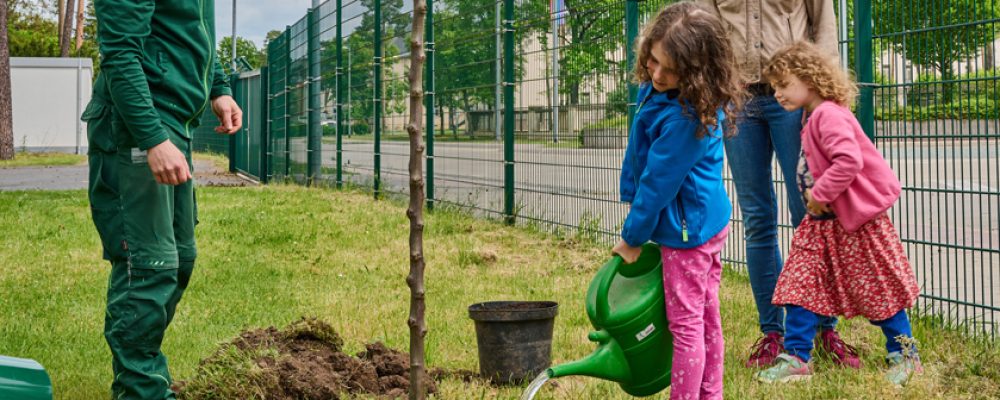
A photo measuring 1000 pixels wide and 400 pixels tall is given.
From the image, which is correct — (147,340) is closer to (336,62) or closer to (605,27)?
(605,27)

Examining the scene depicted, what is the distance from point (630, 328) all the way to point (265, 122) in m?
14.7

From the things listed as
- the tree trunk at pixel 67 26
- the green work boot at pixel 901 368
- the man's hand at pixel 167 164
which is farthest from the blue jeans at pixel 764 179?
the tree trunk at pixel 67 26

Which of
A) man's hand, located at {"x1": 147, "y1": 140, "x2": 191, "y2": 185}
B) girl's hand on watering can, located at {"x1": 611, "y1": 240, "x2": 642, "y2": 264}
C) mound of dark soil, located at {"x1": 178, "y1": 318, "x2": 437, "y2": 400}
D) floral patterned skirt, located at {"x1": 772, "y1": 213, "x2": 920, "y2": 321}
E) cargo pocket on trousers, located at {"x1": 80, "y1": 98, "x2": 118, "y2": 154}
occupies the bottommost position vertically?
mound of dark soil, located at {"x1": 178, "y1": 318, "x2": 437, "y2": 400}

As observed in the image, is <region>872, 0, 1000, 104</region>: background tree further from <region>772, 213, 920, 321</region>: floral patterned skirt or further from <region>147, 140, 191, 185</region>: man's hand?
<region>147, 140, 191, 185</region>: man's hand

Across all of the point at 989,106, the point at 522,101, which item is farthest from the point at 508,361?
the point at 522,101

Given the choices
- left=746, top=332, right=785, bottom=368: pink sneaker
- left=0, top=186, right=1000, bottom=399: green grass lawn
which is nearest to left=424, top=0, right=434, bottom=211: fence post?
left=0, top=186, right=1000, bottom=399: green grass lawn

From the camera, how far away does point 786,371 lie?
3936 mm

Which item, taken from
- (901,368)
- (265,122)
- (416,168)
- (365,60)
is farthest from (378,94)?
(416,168)

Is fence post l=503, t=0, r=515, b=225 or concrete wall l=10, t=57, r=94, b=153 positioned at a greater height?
concrete wall l=10, t=57, r=94, b=153

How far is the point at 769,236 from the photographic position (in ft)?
14.2

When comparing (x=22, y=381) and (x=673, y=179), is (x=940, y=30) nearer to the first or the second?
(x=673, y=179)

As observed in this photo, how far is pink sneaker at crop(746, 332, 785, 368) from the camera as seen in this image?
4.24 meters

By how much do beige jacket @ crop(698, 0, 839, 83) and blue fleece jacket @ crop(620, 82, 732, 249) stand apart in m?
1.07

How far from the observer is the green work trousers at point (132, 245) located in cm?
319
